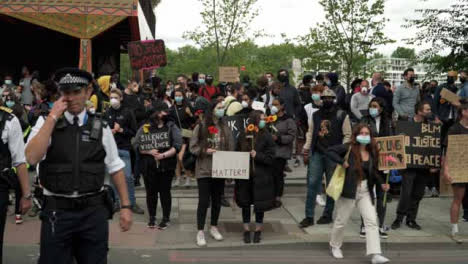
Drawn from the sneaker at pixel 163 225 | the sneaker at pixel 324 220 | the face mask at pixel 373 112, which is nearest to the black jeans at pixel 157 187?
the sneaker at pixel 163 225

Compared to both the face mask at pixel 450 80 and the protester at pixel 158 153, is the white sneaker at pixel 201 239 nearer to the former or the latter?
the protester at pixel 158 153

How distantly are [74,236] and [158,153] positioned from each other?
4.77 metres

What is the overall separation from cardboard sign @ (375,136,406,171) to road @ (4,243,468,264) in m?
1.11

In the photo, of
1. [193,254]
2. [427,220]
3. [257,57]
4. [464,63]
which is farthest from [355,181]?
[257,57]

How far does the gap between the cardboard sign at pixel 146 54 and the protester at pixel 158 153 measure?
613 cm

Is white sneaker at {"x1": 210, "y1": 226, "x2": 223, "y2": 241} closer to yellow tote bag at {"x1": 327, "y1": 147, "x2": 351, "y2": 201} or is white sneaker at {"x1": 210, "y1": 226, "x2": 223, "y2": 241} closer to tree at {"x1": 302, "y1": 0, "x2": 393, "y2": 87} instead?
yellow tote bag at {"x1": 327, "y1": 147, "x2": 351, "y2": 201}

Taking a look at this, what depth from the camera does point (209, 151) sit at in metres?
8.84

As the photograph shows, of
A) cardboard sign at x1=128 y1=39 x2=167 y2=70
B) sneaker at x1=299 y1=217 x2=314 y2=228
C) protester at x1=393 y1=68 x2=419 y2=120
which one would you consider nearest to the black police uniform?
sneaker at x1=299 y1=217 x2=314 y2=228

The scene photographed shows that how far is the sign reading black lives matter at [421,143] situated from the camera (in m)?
9.77

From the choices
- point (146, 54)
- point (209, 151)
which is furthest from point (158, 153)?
point (146, 54)

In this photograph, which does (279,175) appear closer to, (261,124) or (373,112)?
(373,112)

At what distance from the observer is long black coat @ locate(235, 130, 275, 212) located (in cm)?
877

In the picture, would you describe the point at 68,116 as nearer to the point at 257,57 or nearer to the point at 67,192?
the point at 67,192

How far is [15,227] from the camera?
9477mm
